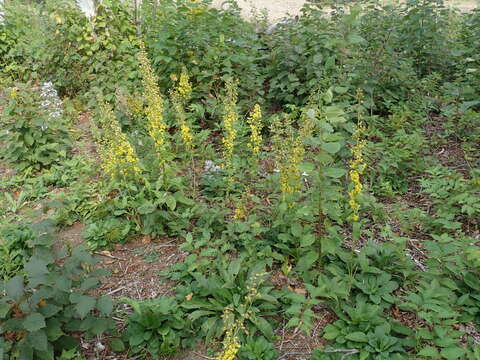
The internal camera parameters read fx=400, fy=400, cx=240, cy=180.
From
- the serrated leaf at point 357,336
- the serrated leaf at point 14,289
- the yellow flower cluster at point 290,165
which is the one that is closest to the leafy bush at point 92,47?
the yellow flower cluster at point 290,165

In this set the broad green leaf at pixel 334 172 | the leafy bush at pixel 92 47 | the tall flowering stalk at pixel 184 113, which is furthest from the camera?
the leafy bush at pixel 92 47

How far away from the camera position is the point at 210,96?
16.6ft

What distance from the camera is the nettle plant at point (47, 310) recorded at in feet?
7.50

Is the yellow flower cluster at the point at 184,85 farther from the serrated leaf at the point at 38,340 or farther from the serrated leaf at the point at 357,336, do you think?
the serrated leaf at the point at 357,336

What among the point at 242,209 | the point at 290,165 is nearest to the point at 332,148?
the point at 290,165

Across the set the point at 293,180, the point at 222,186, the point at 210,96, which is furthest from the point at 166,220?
the point at 210,96

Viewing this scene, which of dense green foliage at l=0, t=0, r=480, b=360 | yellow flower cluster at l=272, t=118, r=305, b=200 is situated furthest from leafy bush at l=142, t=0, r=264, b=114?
yellow flower cluster at l=272, t=118, r=305, b=200

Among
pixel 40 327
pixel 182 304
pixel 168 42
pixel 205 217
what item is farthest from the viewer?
pixel 168 42

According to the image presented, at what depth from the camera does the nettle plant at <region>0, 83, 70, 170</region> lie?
15.0 feet

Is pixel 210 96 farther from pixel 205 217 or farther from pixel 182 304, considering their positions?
pixel 182 304

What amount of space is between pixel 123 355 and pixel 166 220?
3.98ft

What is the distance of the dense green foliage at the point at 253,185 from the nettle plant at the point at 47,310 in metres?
0.01

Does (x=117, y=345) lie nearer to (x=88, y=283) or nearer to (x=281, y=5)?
(x=88, y=283)

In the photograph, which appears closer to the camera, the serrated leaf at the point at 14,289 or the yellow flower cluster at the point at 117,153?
the serrated leaf at the point at 14,289
